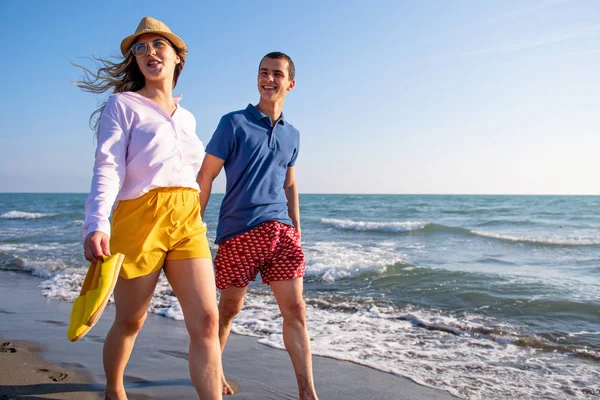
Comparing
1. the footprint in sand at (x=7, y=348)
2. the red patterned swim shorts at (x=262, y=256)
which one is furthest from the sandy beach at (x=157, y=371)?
the red patterned swim shorts at (x=262, y=256)

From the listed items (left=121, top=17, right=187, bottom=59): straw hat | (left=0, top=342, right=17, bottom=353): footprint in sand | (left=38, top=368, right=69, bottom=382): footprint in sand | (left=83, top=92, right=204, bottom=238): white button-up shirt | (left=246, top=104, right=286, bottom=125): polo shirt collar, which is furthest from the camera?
(left=0, top=342, right=17, bottom=353): footprint in sand

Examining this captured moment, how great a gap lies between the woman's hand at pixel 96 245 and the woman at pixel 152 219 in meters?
0.20

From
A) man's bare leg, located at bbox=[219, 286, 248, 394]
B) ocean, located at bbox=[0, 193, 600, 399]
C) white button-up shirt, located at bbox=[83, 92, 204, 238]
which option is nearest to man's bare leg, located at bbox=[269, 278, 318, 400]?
man's bare leg, located at bbox=[219, 286, 248, 394]

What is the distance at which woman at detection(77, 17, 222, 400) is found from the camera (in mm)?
2225

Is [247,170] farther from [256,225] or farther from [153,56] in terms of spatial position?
[153,56]

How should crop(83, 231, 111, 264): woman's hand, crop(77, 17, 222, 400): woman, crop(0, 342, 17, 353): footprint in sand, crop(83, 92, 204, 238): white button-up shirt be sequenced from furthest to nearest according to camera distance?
crop(0, 342, 17, 353): footprint in sand < crop(77, 17, 222, 400): woman < crop(83, 92, 204, 238): white button-up shirt < crop(83, 231, 111, 264): woman's hand

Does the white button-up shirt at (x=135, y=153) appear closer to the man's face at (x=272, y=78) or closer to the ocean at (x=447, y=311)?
the man's face at (x=272, y=78)

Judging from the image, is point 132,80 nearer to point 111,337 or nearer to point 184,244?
point 184,244

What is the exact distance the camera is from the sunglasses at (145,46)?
2.46m

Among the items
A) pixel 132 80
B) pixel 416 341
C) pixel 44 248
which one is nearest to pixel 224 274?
pixel 132 80

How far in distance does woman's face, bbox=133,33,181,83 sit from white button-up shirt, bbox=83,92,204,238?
179mm

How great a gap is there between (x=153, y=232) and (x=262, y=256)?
773mm

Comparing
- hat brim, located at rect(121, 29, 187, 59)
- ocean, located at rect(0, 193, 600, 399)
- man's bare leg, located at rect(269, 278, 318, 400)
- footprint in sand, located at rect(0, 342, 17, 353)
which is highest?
hat brim, located at rect(121, 29, 187, 59)

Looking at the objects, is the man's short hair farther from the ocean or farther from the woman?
the ocean
